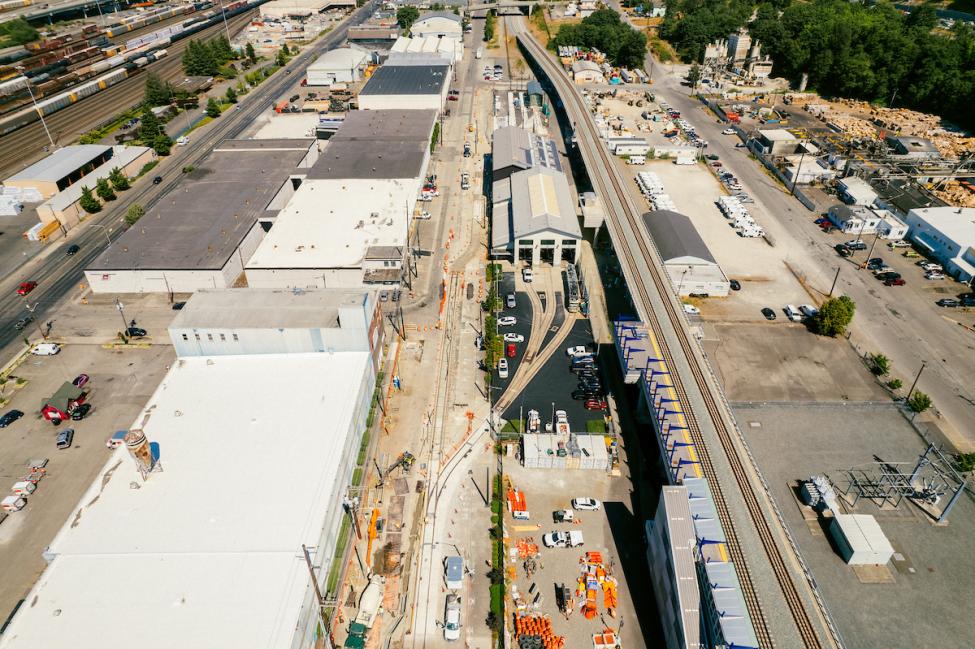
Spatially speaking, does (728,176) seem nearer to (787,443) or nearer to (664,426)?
(787,443)

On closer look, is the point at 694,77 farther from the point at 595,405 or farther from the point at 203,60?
the point at 203,60

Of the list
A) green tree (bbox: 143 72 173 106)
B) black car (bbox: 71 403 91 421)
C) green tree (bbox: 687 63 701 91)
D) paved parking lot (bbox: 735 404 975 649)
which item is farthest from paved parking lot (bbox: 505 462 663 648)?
green tree (bbox: 687 63 701 91)

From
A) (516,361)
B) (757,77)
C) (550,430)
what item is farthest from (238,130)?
(757,77)

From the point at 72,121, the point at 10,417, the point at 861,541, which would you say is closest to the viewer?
the point at 861,541

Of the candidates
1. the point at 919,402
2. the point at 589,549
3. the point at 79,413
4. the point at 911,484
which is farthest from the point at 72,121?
the point at 911,484

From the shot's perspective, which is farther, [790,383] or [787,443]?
[790,383]
